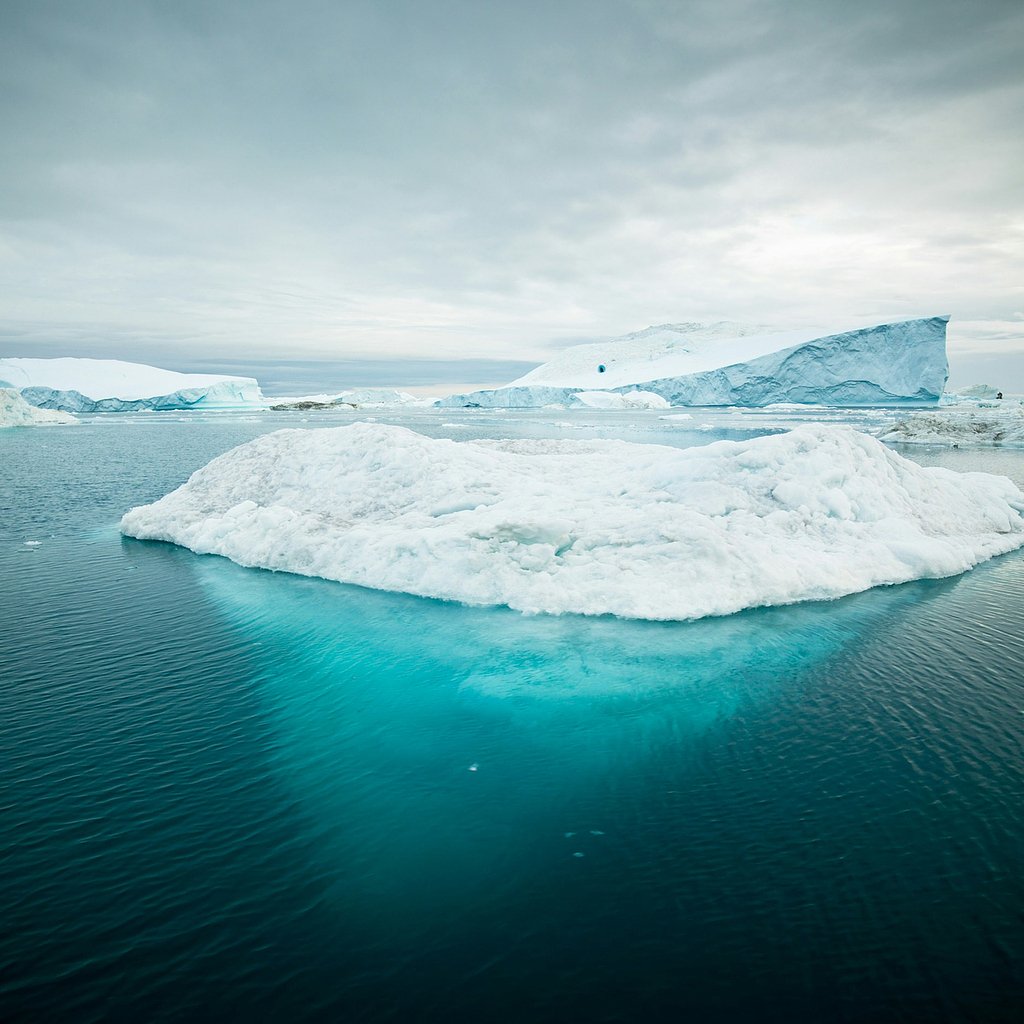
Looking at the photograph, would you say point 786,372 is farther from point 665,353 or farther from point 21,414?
point 21,414

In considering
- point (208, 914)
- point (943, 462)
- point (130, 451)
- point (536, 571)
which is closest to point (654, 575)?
point (536, 571)

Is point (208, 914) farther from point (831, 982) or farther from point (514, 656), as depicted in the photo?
point (514, 656)

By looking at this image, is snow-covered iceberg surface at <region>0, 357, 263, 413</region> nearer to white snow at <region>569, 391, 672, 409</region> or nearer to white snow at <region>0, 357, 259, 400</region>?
white snow at <region>0, 357, 259, 400</region>

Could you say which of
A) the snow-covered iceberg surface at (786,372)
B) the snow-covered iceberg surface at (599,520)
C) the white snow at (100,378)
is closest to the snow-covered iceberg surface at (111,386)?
the white snow at (100,378)

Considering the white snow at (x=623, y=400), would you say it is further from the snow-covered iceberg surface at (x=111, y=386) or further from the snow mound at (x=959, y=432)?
the snow-covered iceberg surface at (x=111, y=386)

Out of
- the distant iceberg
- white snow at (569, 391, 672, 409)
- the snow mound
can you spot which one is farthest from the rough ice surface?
the snow mound
